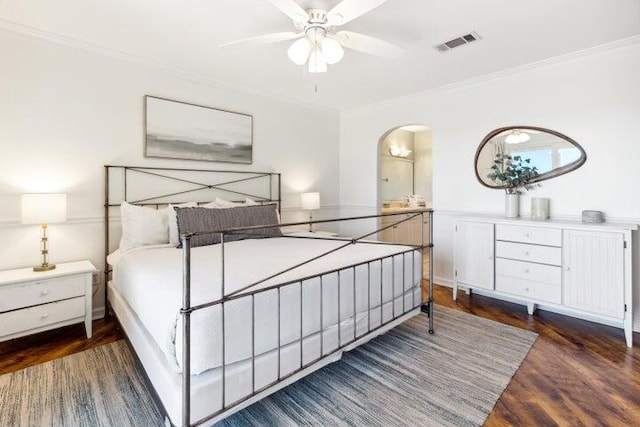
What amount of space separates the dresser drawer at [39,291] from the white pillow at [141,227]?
0.46 meters

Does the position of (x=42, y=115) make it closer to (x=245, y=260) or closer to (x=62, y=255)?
(x=62, y=255)

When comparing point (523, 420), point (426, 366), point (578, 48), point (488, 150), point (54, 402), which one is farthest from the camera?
point (488, 150)

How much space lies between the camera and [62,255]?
299cm

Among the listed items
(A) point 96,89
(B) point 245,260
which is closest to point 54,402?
(B) point 245,260

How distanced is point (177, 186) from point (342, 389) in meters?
2.76

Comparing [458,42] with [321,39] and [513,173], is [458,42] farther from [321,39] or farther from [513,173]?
[513,173]

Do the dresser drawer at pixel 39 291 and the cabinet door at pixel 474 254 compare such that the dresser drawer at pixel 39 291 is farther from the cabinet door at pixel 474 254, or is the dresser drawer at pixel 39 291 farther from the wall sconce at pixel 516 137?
the wall sconce at pixel 516 137

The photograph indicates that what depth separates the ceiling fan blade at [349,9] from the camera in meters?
1.89

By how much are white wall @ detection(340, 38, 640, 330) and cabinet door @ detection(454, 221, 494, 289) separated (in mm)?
451

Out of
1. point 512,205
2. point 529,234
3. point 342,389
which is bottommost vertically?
point 342,389

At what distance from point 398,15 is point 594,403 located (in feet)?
9.36

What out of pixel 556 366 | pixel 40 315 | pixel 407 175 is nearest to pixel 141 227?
pixel 40 315

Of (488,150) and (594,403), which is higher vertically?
(488,150)

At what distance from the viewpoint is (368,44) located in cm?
237
